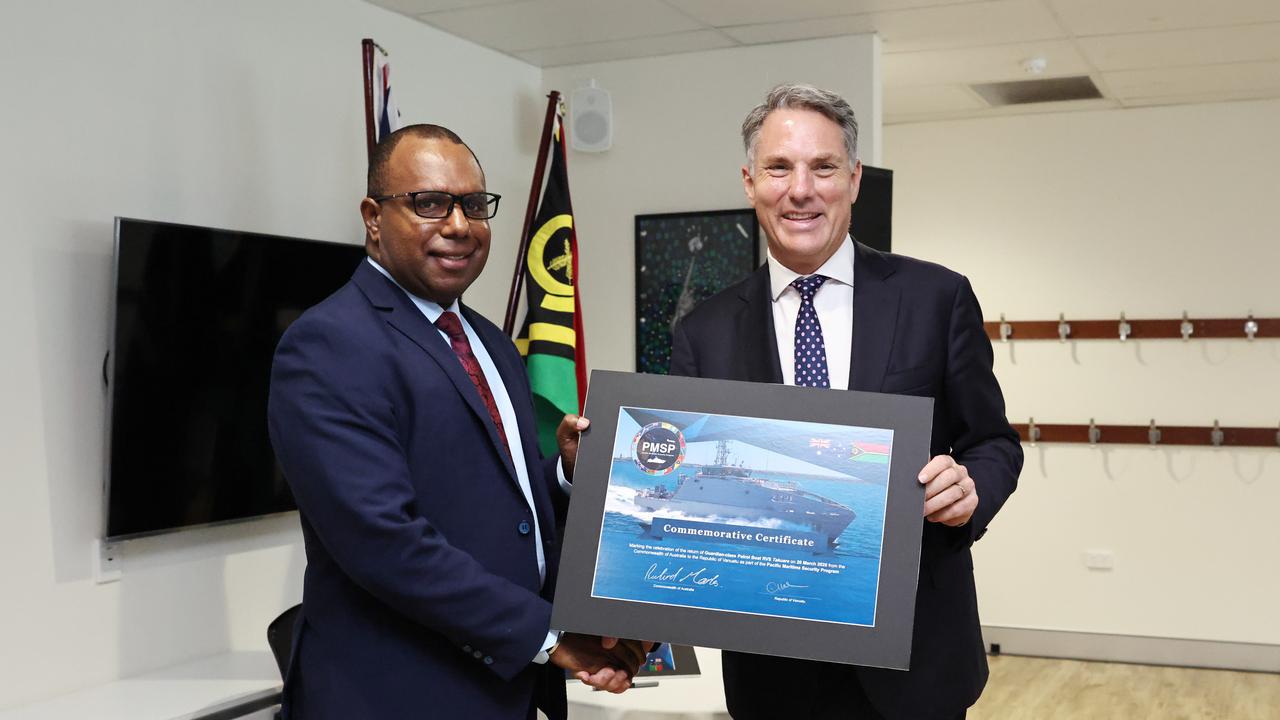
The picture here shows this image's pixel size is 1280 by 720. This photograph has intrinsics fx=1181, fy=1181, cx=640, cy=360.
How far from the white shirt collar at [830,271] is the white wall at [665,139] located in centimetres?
291

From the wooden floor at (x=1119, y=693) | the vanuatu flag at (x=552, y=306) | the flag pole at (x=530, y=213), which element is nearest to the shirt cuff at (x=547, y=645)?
the vanuatu flag at (x=552, y=306)

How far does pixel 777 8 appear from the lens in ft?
14.2

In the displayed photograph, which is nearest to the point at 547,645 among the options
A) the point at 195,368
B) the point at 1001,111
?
the point at 195,368

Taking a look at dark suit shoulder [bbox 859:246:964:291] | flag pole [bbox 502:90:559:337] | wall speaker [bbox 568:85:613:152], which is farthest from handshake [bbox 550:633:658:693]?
wall speaker [bbox 568:85:613:152]

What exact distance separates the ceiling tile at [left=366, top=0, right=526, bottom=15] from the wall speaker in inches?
35.9

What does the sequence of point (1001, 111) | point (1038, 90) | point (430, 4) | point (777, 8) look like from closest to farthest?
point (430, 4) < point (777, 8) < point (1038, 90) < point (1001, 111)

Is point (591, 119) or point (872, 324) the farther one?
point (591, 119)

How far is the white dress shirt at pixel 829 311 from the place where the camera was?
73.7 inches

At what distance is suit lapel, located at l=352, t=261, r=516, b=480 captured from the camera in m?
1.78

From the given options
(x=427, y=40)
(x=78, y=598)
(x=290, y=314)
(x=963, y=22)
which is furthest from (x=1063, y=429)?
→ (x=78, y=598)

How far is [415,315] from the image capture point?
72.2 inches
